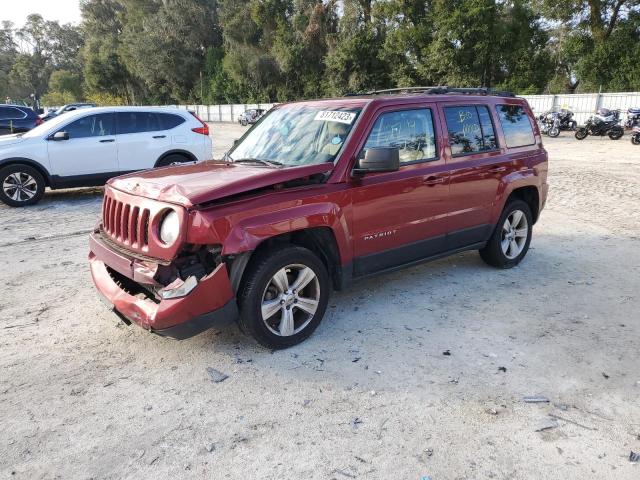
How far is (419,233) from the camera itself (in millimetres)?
4578

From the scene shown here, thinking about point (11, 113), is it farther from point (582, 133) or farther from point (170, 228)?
point (582, 133)

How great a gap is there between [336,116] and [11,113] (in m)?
13.4

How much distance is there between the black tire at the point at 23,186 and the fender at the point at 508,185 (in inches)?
312

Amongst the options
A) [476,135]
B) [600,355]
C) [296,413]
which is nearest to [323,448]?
[296,413]

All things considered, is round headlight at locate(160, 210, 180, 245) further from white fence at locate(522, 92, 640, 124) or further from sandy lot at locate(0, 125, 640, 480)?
white fence at locate(522, 92, 640, 124)

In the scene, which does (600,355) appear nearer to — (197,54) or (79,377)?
(79,377)

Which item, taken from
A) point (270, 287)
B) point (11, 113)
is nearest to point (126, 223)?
point (270, 287)

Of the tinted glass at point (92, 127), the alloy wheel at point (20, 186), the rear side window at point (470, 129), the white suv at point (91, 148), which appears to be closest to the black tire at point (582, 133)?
the white suv at point (91, 148)

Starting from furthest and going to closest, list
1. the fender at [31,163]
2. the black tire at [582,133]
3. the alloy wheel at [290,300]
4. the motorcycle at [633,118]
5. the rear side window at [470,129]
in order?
the motorcycle at [633,118], the black tire at [582,133], the fender at [31,163], the rear side window at [470,129], the alloy wheel at [290,300]

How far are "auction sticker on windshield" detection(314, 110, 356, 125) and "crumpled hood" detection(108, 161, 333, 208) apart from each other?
1.68 ft

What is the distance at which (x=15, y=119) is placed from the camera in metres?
14.0

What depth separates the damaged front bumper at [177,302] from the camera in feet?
10.7

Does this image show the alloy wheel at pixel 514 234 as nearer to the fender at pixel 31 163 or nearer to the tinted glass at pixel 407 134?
the tinted glass at pixel 407 134

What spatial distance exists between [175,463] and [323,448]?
31.3 inches
